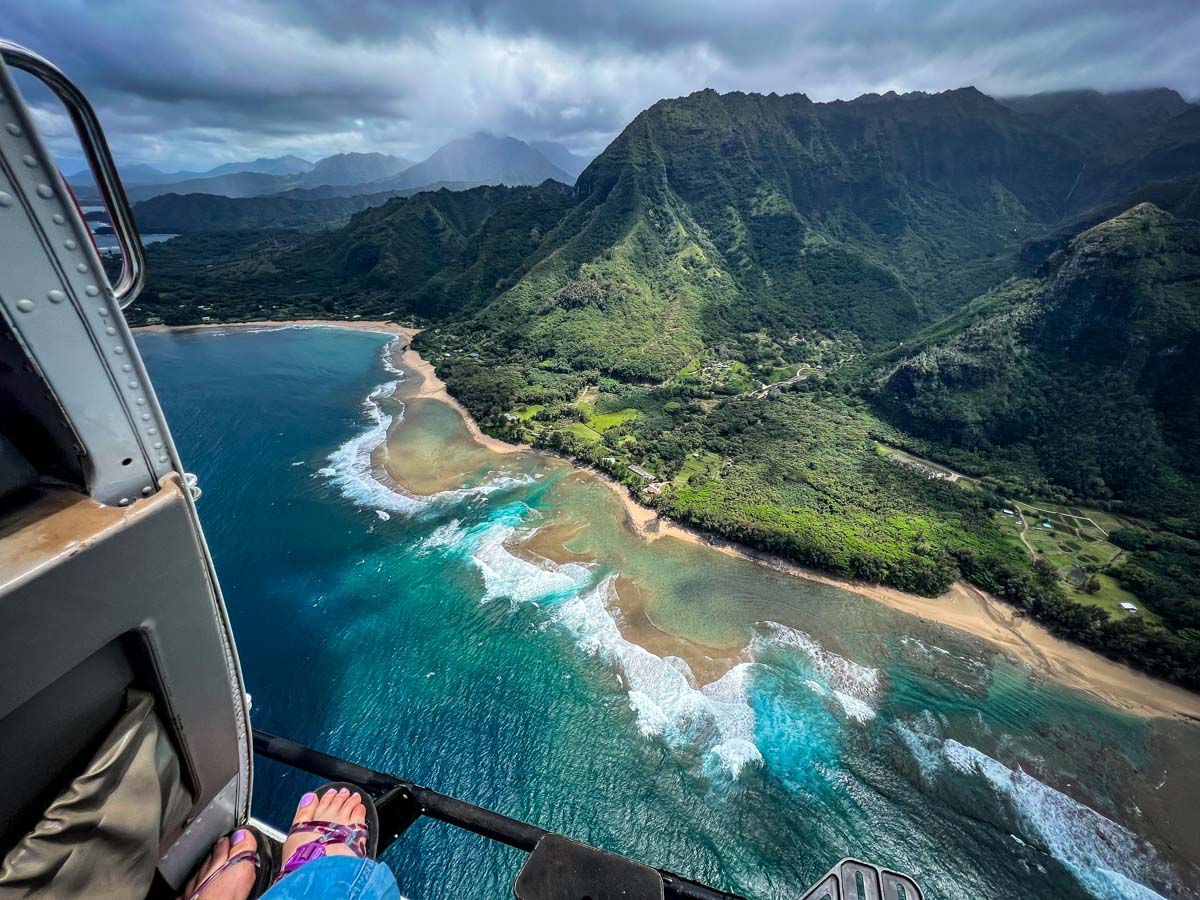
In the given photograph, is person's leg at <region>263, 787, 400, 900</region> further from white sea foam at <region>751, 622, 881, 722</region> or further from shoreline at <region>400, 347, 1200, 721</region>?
shoreline at <region>400, 347, 1200, 721</region>

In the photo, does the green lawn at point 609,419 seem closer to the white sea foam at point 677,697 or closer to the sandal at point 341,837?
the white sea foam at point 677,697

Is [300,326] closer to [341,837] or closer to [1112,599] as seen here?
[341,837]

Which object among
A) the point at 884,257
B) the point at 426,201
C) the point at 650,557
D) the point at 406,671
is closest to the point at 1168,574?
the point at 650,557

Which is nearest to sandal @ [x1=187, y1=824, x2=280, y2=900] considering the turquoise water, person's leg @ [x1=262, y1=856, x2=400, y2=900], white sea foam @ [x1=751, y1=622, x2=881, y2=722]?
person's leg @ [x1=262, y1=856, x2=400, y2=900]

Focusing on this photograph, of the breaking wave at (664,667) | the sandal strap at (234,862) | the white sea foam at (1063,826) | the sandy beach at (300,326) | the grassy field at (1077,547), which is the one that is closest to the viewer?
the sandal strap at (234,862)

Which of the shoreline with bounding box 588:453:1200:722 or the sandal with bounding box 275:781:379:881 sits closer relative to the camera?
the sandal with bounding box 275:781:379:881

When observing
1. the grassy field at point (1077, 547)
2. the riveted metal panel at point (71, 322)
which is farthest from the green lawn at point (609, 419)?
the riveted metal panel at point (71, 322)
